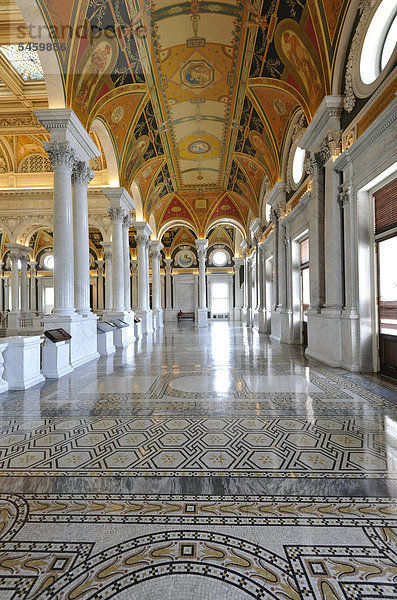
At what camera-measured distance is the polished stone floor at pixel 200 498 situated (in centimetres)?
152

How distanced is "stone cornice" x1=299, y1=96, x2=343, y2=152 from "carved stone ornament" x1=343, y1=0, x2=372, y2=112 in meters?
0.23

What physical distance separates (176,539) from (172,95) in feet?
39.6

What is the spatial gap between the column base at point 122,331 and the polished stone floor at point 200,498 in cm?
620

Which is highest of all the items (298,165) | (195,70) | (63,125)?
(195,70)

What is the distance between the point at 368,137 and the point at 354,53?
195 cm

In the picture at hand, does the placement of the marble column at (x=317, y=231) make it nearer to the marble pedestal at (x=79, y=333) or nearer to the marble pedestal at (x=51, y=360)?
the marble pedestal at (x=79, y=333)

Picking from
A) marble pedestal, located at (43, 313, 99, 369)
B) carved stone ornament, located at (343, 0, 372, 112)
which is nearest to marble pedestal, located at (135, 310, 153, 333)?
marble pedestal, located at (43, 313, 99, 369)

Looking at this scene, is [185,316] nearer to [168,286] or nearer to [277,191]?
[168,286]

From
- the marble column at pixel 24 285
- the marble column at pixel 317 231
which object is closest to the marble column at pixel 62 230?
the marble column at pixel 317 231

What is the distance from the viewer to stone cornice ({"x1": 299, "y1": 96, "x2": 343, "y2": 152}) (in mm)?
6504

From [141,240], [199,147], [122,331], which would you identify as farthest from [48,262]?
[122,331]

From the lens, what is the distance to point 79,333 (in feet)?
24.5

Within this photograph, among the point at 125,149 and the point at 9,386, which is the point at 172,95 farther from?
the point at 9,386

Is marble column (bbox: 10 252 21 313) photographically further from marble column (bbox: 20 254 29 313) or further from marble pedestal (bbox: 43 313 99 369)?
marble pedestal (bbox: 43 313 99 369)
